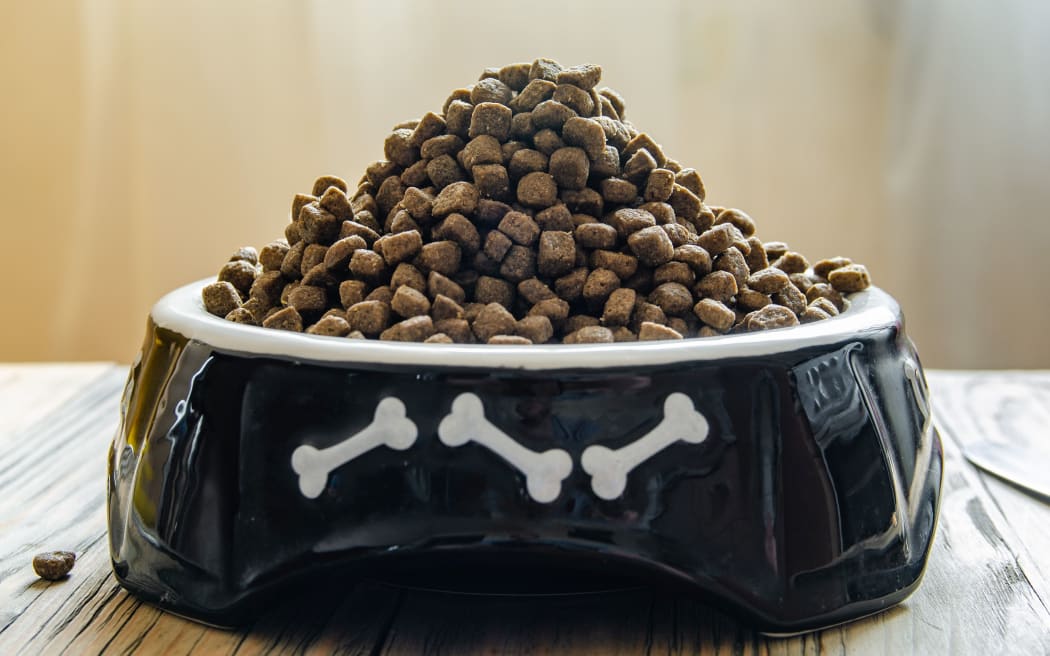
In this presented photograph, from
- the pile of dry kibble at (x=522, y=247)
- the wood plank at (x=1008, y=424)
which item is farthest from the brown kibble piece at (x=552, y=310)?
the wood plank at (x=1008, y=424)

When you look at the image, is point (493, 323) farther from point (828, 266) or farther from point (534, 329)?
point (828, 266)

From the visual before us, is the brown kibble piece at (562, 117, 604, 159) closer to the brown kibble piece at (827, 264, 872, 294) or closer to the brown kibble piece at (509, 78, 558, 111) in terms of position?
the brown kibble piece at (509, 78, 558, 111)

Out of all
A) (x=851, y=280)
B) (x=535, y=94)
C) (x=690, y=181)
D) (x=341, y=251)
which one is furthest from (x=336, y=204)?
(x=851, y=280)

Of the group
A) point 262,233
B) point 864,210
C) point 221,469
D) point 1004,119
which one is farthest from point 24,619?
point 1004,119

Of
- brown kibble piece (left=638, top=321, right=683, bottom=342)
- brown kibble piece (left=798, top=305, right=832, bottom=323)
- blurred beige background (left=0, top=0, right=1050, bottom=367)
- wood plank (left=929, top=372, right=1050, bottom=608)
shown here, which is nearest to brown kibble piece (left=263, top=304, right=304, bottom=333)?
brown kibble piece (left=638, top=321, right=683, bottom=342)

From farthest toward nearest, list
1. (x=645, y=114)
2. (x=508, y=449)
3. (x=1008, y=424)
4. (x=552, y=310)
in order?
(x=645, y=114) < (x=1008, y=424) < (x=552, y=310) < (x=508, y=449)

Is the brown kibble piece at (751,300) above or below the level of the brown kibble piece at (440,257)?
below

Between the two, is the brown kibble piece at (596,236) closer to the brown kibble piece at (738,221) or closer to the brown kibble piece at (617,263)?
the brown kibble piece at (617,263)
